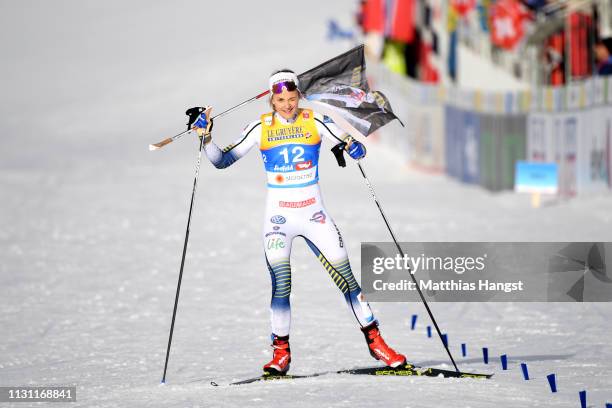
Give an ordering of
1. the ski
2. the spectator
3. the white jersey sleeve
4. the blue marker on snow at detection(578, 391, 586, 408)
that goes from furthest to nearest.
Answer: the spectator
the white jersey sleeve
the ski
the blue marker on snow at detection(578, 391, 586, 408)

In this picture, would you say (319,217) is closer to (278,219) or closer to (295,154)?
(278,219)

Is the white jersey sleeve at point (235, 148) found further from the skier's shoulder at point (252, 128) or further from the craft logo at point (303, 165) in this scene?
the craft logo at point (303, 165)

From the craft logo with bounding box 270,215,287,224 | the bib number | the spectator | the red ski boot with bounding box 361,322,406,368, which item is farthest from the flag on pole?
the spectator

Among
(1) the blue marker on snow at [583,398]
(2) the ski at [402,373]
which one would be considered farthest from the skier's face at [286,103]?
(1) the blue marker on snow at [583,398]

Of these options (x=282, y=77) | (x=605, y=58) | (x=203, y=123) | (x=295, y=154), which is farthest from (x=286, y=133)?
(x=605, y=58)

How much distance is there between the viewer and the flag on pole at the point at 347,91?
7148 mm

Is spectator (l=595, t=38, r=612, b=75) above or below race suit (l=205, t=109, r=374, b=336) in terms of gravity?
above

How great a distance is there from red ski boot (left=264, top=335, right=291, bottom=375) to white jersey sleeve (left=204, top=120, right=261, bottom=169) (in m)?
1.24

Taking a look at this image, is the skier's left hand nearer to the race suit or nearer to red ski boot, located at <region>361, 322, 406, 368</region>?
the race suit

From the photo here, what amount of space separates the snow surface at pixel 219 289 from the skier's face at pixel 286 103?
68.5 inches

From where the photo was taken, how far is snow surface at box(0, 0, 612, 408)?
678cm

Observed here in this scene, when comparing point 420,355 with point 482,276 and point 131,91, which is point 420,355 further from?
point 131,91

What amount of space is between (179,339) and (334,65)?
319 centimetres

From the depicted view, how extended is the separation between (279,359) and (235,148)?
1448 millimetres
